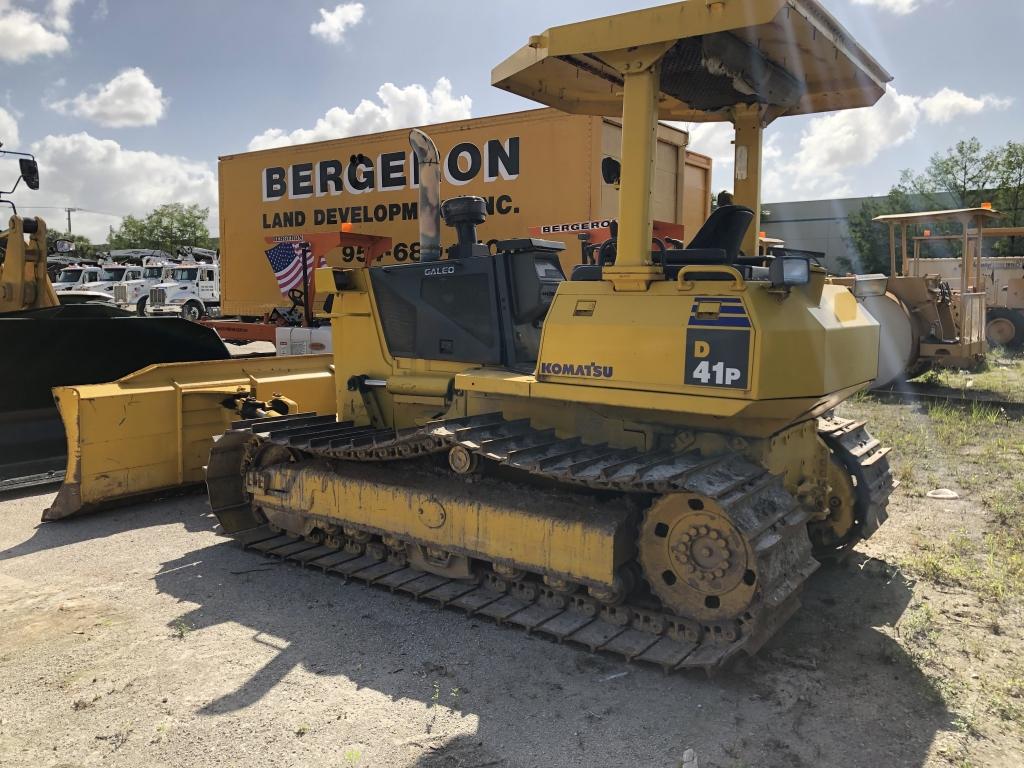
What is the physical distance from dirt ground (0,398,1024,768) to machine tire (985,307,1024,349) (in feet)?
56.4

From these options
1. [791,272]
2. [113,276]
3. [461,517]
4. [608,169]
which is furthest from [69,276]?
[791,272]

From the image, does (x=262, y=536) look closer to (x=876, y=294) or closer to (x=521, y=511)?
(x=521, y=511)

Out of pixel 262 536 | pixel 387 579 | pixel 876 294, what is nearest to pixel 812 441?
pixel 387 579

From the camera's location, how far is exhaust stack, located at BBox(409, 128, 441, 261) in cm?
529

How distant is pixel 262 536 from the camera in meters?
5.61

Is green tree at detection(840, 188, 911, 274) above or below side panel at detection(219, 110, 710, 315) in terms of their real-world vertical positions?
above

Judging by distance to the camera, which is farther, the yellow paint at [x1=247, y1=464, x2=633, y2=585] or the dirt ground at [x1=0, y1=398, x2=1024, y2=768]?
the yellow paint at [x1=247, y1=464, x2=633, y2=585]

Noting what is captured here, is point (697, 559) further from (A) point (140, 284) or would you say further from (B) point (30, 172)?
(A) point (140, 284)

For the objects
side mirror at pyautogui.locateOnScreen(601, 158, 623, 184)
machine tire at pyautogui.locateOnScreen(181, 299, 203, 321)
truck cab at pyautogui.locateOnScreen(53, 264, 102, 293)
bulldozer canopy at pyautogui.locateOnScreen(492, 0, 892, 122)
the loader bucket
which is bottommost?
the loader bucket

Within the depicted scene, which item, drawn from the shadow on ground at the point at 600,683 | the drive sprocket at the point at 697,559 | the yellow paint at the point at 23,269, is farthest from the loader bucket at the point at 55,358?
the drive sprocket at the point at 697,559

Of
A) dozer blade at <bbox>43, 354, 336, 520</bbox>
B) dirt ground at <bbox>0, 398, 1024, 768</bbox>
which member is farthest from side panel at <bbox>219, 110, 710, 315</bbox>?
dirt ground at <bbox>0, 398, 1024, 768</bbox>

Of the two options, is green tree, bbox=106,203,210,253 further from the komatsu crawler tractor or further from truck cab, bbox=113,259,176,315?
the komatsu crawler tractor

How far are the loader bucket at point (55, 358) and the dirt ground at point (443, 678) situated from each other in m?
2.17

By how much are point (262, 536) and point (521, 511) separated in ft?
7.62
